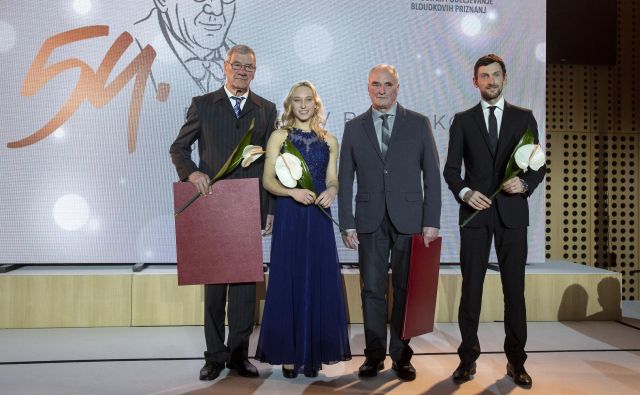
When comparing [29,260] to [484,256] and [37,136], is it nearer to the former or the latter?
[37,136]

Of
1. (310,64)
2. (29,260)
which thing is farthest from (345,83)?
(29,260)

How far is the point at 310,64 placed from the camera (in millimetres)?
4930

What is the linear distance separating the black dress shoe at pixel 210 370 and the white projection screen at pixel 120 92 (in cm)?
165

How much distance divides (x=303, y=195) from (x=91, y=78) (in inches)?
98.0

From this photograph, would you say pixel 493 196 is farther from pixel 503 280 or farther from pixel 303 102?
pixel 303 102

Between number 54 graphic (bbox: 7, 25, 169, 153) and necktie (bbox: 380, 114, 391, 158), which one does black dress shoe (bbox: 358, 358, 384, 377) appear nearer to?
necktie (bbox: 380, 114, 391, 158)

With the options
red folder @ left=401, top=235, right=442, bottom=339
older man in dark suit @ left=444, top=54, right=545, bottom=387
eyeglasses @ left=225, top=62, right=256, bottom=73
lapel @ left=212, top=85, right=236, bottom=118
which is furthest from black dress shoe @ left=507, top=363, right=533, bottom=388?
eyeglasses @ left=225, top=62, right=256, bottom=73

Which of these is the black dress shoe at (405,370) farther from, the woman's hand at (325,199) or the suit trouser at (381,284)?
the woman's hand at (325,199)

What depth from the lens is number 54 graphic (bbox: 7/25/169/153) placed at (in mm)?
4754

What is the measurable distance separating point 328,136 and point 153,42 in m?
2.18

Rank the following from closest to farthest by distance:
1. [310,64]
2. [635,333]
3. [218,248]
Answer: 1. [218,248]
2. [635,333]
3. [310,64]

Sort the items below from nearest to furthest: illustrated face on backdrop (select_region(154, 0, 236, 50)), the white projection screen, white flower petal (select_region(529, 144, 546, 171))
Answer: white flower petal (select_region(529, 144, 546, 171)) → the white projection screen → illustrated face on backdrop (select_region(154, 0, 236, 50))

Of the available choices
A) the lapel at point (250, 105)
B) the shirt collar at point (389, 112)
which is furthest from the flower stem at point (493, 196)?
the lapel at point (250, 105)

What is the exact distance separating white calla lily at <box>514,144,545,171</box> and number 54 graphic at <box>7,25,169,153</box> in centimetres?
289
